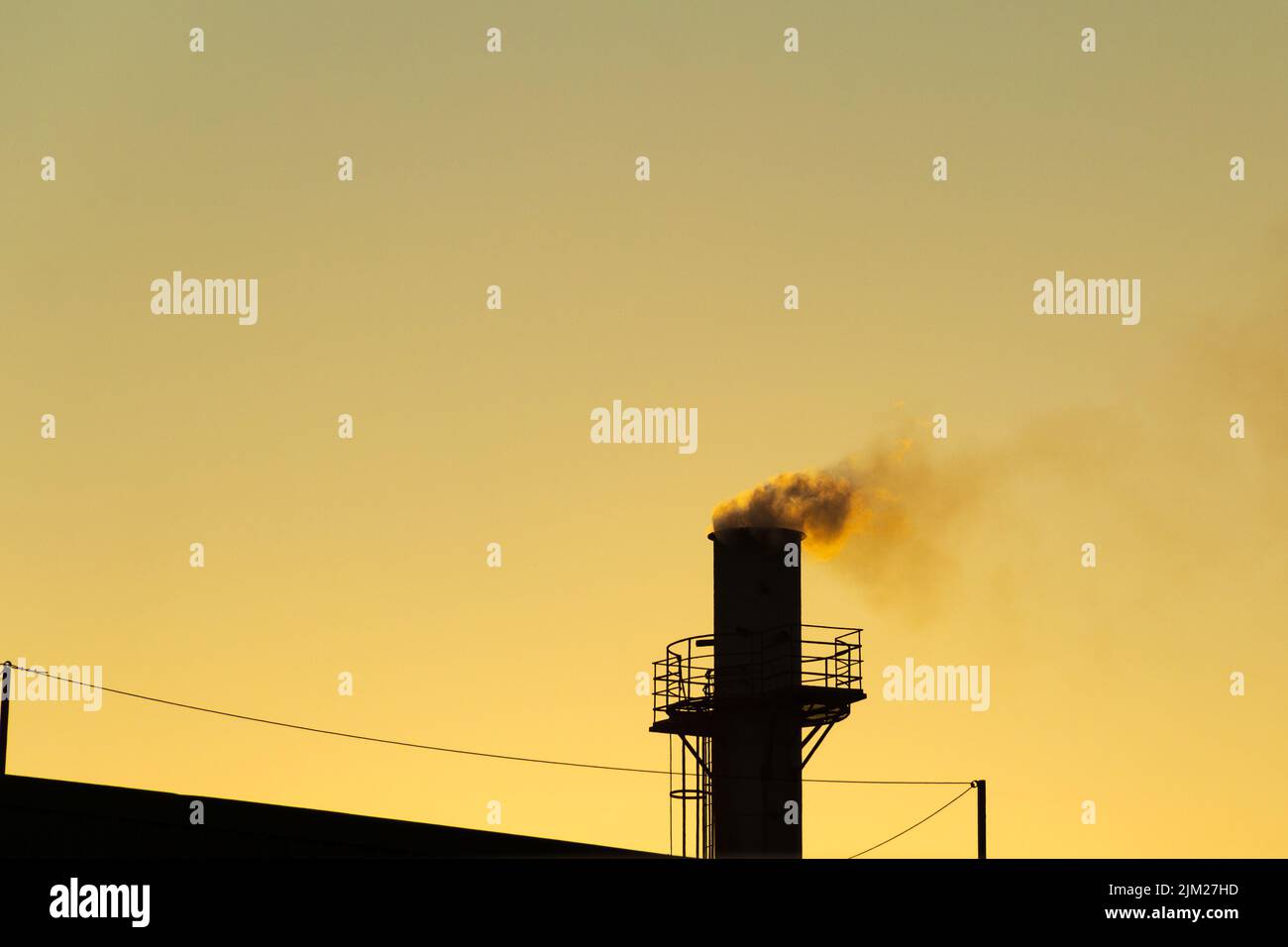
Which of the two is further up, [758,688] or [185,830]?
[758,688]

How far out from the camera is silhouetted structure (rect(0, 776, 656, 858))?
94.8ft

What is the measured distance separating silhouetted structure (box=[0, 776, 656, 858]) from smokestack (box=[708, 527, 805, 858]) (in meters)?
7.22

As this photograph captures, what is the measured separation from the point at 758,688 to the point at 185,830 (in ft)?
43.9

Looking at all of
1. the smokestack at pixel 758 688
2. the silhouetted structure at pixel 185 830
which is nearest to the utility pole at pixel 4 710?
the silhouetted structure at pixel 185 830

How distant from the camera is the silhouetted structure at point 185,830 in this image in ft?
94.8

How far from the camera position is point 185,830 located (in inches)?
1182

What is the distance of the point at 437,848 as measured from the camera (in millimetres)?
32438
